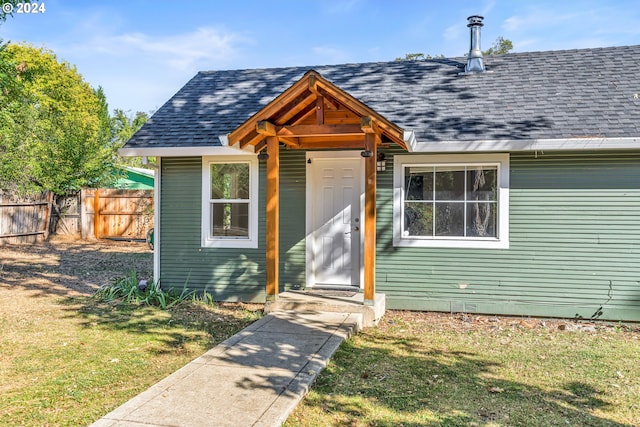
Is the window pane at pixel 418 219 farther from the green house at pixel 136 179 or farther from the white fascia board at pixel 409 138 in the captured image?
the green house at pixel 136 179

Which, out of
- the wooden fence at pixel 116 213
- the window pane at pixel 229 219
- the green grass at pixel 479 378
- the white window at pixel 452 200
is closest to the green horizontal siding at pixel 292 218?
the window pane at pixel 229 219

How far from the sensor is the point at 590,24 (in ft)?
45.3

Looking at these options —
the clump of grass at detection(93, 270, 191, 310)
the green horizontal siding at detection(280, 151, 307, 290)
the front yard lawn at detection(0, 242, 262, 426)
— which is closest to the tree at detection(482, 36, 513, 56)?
the green horizontal siding at detection(280, 151, 307, 290)

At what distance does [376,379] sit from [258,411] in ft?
4.37

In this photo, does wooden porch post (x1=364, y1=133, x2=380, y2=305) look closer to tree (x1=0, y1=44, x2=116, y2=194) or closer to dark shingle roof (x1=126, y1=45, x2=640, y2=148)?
dark shingle roof (x1=126, y1=45, x2=640, y2=148)

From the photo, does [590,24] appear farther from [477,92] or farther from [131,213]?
[131,213]

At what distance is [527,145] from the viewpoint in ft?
21.0

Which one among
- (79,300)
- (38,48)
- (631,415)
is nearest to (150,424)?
(631,415)

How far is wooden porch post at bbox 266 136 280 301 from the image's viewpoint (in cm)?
636

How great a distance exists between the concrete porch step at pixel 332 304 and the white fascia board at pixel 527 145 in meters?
2.25

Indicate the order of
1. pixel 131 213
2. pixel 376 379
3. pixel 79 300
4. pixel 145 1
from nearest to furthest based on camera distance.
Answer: pixel 376 379 < pixel 79 300 < pixel 145 1 < pixel 131 213

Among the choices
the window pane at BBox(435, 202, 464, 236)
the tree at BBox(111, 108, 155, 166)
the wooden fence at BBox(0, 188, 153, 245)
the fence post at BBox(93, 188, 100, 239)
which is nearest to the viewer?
the window pane at BBox(435, 202, 464, 236)

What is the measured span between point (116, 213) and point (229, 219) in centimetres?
1094

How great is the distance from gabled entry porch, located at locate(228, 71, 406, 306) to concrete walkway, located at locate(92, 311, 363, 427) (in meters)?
1.09
